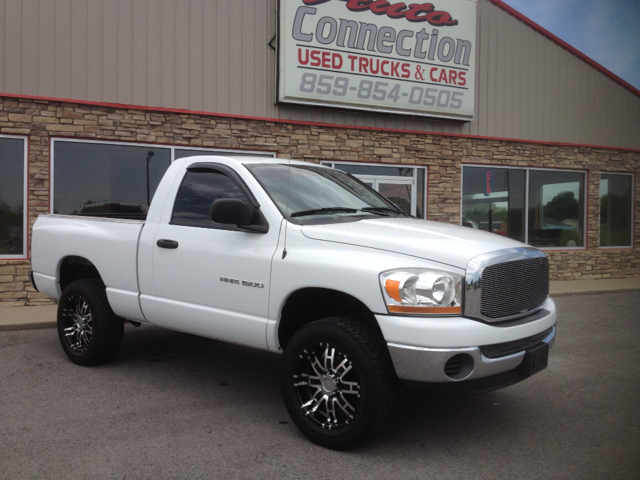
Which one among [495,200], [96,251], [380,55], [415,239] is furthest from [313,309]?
[495,200]

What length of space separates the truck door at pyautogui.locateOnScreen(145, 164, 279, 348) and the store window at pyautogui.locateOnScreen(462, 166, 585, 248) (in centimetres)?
922

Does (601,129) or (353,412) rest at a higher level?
(601,129)

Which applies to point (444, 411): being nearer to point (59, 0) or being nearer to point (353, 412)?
point (353, 412)

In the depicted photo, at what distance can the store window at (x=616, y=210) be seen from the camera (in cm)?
1476

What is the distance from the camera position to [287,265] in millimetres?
3936

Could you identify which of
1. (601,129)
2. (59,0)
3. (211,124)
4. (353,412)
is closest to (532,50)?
(601,129)

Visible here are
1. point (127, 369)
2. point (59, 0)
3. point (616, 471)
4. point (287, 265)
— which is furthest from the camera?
point (59, 0)

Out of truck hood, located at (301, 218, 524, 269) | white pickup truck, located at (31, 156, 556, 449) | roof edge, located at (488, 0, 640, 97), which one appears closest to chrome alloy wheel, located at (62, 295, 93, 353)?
white pickup truck, located at (31, 156, 556, 449)

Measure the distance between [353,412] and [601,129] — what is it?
13629mm

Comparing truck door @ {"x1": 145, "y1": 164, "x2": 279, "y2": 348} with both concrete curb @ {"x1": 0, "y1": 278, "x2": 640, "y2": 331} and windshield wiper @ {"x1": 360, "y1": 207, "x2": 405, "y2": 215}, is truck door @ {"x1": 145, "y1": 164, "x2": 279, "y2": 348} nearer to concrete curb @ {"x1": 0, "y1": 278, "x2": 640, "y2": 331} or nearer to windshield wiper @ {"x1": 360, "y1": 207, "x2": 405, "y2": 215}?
windshield wiper @ {"x1": 360, "y1": 207, "x2": 405, "y2": 215}

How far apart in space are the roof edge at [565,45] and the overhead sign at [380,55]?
1197 millimetres

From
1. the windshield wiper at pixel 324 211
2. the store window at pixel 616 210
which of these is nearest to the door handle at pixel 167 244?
the windshield wiper at pixel 324 211

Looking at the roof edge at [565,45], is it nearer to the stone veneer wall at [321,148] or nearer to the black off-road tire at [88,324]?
the stone veneer wall at [321,148]

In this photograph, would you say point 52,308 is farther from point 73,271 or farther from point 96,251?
point 96,251
